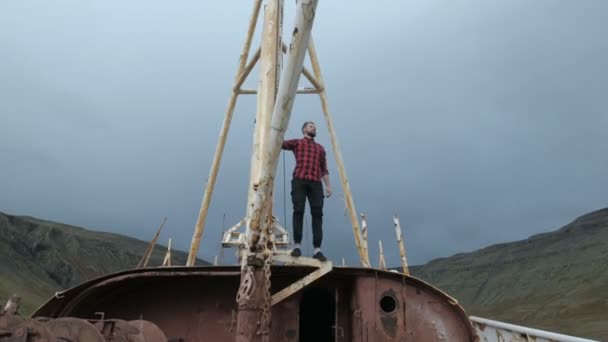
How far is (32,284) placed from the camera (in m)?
69.0

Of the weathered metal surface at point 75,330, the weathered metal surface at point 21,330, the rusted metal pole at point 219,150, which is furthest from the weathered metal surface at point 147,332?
the rusted metal pole at point 219,150

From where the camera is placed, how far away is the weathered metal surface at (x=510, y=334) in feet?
13.4

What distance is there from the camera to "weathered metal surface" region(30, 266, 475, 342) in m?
5.94

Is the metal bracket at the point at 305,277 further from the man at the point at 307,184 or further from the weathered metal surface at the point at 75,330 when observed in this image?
the weathered metal surface at the point at 75,330

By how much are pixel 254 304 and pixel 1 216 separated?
96504 mm

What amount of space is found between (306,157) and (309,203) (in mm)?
557

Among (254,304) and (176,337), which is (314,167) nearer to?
(254,304)

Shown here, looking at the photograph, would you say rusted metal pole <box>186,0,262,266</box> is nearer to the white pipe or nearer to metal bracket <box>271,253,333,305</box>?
metal bracket <box>271,253,333,305</box>

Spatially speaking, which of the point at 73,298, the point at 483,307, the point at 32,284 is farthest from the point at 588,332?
the point at 32,284

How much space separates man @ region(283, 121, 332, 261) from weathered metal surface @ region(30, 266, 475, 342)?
65 cm

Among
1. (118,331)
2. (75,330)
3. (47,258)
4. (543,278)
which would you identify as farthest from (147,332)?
(47,258)

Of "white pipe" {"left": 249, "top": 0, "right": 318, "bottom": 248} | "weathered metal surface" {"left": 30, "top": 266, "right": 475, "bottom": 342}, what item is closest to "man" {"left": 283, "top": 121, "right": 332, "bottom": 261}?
"weathered metal surface" {"left": 30, "top": 266, "right": 475, "bottom": 342}

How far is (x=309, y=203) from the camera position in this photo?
5770 mm

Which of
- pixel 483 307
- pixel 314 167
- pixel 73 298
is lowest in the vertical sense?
pixel 73 298
